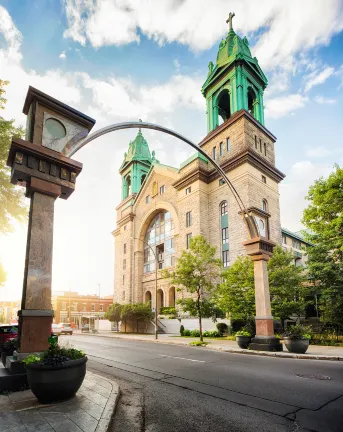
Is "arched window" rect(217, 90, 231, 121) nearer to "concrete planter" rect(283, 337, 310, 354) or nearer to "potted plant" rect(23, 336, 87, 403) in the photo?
"concrete planter" rect(283, 337, 310, 354)

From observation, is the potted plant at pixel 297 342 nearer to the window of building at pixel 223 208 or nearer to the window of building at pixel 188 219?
the window of building at pixel 223 208

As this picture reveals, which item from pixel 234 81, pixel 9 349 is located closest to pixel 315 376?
pixel 9 349

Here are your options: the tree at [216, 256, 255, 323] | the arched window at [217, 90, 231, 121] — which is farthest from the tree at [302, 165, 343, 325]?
the arched window at [217, 90, 231, 121]

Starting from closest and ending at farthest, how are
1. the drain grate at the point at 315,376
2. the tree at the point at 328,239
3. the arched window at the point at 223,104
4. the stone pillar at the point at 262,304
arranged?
1. the drain grate at the point at 315,376
2. the stone pillar at the point at 262,304
3. the tree at the point at 328,239
4. the arched window at the point at 223,104

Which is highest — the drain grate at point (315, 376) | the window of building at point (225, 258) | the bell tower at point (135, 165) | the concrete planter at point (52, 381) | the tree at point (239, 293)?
the bell tower at point (135, 165)

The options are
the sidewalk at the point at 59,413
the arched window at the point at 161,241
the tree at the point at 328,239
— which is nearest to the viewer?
the sidewalk at the point at 59,413

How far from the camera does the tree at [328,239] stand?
22.4 metres

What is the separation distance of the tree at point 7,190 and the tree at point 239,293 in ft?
51.3

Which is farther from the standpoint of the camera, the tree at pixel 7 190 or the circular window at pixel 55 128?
the tree at pixel 7 190

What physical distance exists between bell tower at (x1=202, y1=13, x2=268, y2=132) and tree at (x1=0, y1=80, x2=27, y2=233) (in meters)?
26.6

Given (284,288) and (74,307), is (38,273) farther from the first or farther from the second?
(74,307)

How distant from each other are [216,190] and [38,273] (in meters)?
31.4

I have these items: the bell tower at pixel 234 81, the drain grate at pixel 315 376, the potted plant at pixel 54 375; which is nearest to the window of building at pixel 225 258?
the bell tower at pixel 234 81

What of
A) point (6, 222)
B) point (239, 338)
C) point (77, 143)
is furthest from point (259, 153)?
point (77, 143)
